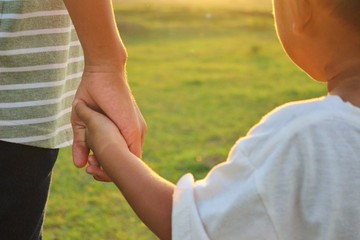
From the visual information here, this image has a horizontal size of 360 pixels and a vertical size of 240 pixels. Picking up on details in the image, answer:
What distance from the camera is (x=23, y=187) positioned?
1.80 m

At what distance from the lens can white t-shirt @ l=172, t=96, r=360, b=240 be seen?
1.25 metres

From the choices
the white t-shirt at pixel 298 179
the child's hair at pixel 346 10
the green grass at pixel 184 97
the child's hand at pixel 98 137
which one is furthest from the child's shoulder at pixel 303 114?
the green grass at pixel 184 97

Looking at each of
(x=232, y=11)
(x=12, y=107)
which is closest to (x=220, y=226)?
(x=12, y=107)

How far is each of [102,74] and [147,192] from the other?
1.36 ft

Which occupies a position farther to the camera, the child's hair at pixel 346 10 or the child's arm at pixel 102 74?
the child's arm at pixel 102 74

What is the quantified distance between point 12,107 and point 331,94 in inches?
28.9

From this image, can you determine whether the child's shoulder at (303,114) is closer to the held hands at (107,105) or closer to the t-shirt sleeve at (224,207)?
the t-shirt sleeve at (224,207)

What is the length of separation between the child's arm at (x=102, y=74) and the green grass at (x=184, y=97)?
2017mm

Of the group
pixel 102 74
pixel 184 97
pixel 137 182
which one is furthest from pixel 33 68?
pixel 184 97

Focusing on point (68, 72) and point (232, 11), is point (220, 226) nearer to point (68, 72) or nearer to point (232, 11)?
point (68, 72)

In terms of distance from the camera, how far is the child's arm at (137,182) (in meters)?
1.39

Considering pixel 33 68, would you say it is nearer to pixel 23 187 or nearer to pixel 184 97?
pixel 23 187

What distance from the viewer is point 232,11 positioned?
721 inches

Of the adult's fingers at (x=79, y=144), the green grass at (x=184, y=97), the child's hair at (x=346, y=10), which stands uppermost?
the child's hair at (x=346, y=10)
